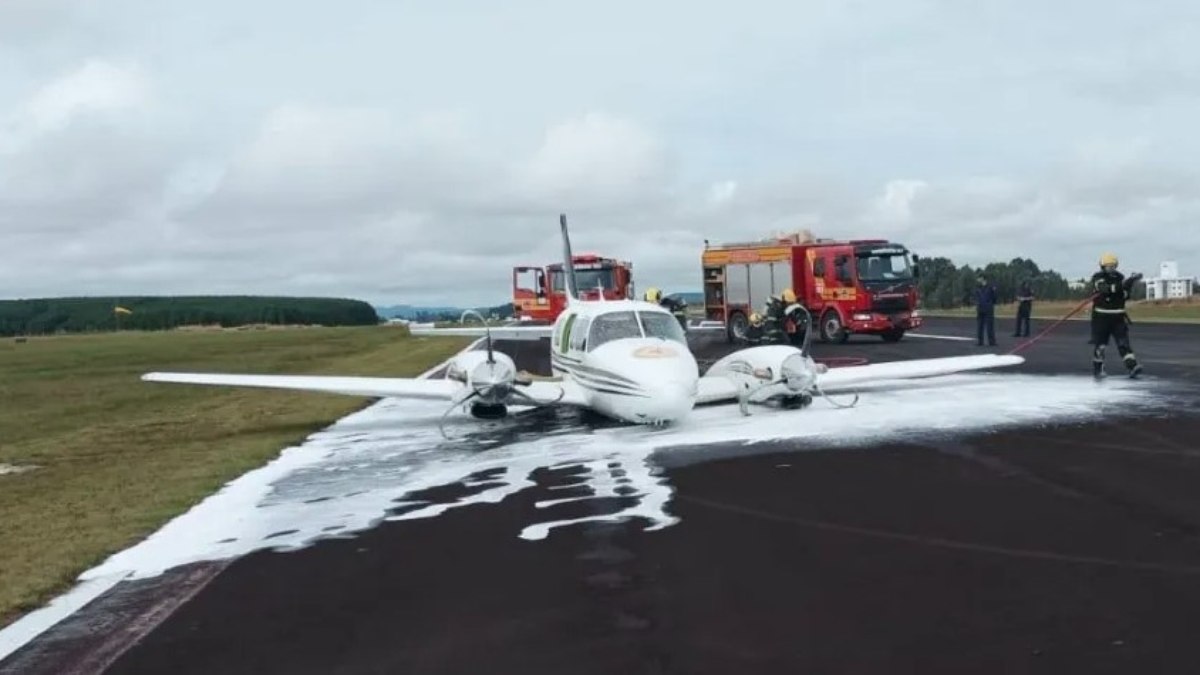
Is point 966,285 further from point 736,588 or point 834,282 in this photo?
point 736,588

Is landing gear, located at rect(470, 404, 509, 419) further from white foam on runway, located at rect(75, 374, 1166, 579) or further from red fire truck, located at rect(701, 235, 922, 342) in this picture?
red fire truck, located at rect(701, 235, 922, 342)

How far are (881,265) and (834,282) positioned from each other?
1713 millimetres

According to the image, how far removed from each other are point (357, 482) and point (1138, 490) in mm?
8214

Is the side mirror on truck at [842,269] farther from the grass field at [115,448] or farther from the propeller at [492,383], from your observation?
the propeller at [492,383]

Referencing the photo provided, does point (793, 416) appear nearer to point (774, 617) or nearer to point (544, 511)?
point (544, 511)

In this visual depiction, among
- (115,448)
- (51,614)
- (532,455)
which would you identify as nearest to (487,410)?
(532,455)

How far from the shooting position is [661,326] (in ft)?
59.8

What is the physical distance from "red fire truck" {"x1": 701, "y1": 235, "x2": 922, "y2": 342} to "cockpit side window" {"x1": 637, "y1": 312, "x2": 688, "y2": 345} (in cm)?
2260

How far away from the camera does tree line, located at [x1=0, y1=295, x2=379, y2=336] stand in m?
132

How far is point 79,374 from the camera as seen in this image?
144ft

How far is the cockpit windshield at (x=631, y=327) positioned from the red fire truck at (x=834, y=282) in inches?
894

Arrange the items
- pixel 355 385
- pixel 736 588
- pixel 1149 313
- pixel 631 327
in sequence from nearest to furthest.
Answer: pixel 736 588
pixel 631 327
pixel 355 385
pixel 1149 313

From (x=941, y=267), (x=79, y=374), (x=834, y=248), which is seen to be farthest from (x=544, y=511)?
(x=941, y=267)

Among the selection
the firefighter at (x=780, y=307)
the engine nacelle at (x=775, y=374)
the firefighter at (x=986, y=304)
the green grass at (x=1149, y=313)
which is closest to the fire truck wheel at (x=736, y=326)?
the firefighter at (x=986, y=304)
